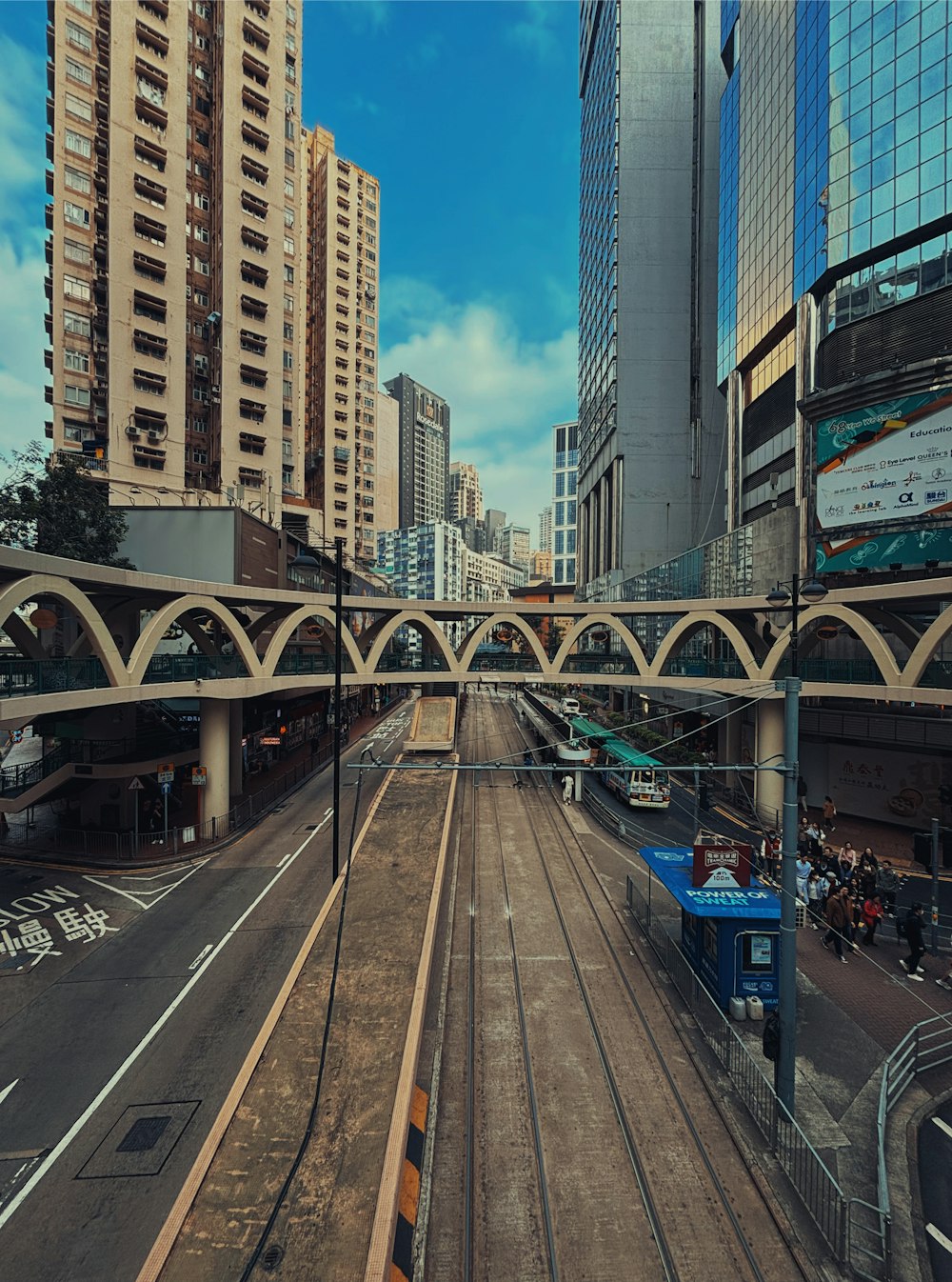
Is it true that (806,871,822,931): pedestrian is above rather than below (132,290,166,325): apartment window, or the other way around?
→ below

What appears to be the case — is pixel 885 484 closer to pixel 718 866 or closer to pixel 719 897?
pixel 718 866

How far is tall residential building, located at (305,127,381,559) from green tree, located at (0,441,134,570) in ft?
147

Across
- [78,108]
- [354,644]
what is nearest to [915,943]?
[354,644]

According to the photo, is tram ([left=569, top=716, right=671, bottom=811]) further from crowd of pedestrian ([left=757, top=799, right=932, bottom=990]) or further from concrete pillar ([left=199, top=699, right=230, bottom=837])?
concrete pillar ([left=199, top=699, right=230, bottom=837])

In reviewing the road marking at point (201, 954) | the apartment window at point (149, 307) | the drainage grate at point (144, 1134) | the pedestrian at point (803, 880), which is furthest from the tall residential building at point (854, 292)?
the apartment window at point (149, 307)

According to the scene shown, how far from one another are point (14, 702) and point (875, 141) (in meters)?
43.8

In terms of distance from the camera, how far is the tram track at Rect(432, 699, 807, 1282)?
25.8 ft

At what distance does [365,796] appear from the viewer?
31297 millimetres

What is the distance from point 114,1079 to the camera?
→ 36.7ft

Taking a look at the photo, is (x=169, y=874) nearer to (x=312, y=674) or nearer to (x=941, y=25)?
(x=312, y=674)

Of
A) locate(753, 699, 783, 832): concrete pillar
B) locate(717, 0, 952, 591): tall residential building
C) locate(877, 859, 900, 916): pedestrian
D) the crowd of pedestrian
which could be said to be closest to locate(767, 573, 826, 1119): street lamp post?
the crowd of pedestrian

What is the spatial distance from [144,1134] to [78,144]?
61798 millimetres

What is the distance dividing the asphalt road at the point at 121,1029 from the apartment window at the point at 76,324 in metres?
41.8

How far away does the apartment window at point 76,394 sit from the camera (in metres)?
44.7
